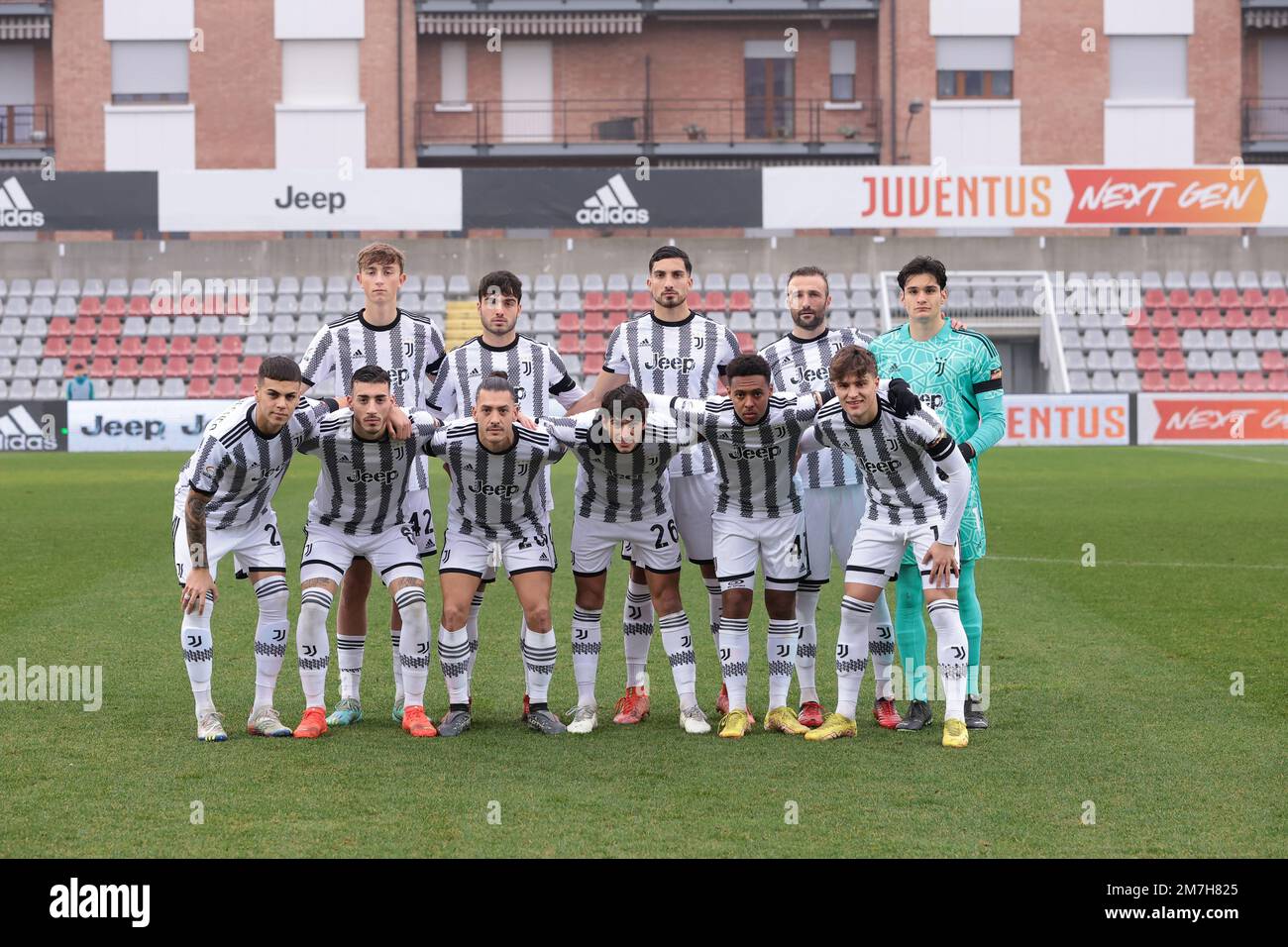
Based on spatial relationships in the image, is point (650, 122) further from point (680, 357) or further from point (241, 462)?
point (241, 462)

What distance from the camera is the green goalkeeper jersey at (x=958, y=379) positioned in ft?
23.0

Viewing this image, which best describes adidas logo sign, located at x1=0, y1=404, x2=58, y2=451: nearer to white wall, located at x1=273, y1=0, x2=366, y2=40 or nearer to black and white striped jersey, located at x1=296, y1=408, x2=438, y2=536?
white wall, located at x1=273, y1=0, x2=366, y2=40

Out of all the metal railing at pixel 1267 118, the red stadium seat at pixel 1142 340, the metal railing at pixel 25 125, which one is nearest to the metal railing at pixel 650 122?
the metal railing at pixel 25 125

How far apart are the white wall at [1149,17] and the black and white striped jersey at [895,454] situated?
1384 inches

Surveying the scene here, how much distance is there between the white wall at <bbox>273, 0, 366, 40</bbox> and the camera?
1505 inches

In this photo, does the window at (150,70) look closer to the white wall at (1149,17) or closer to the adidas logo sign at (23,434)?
the adidas logo sign at (23,434)

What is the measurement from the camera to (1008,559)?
12.7m

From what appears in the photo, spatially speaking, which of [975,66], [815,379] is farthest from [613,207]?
[815,379]

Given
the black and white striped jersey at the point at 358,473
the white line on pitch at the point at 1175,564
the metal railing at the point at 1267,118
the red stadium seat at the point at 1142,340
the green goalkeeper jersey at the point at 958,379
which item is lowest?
the white line on pitch at the point at 1175,564

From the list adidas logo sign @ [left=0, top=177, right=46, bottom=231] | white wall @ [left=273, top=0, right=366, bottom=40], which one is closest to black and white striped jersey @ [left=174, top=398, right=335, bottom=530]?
adidas logo sign @ [left=0, top=177, right=46, bottom=231]

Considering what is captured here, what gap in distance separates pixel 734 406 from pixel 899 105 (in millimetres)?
33644

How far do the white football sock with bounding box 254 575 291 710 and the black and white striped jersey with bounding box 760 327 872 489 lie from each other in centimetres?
244

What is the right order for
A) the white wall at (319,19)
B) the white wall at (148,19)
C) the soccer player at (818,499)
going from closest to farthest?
the soccer player at (818,499), the white wall at (319,19), the white wall at (148,19)
